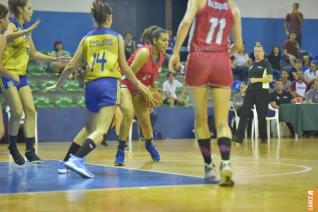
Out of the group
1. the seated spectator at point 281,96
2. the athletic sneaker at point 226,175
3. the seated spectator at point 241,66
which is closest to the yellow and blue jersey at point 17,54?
the athletic sneaker at point 226,175

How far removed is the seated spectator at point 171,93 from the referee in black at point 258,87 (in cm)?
382

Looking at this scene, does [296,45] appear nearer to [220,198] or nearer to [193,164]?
[193,164]

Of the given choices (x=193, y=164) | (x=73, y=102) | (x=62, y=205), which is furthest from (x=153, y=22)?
(x=62, y=205)

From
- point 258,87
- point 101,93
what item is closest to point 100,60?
point 101,93

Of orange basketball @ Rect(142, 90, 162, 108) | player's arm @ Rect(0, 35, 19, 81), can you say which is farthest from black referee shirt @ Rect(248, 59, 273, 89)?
player's arm @ Rect(0, 35, 19, 81)

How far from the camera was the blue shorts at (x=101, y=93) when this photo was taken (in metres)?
7.22

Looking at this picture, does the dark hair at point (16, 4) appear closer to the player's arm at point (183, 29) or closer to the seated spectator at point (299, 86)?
the player's arm at point (183, 29)

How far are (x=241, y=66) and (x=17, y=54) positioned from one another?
558 inches

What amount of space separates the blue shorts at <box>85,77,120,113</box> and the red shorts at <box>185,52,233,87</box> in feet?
3.15

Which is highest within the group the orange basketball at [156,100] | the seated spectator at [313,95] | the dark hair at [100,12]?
the dark hair at [100,12]

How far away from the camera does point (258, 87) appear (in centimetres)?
1540

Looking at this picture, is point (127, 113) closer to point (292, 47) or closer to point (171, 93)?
point (171, 93)

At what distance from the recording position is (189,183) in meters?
6.63

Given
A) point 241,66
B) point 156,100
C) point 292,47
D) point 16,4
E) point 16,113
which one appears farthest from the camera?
point 292,47
